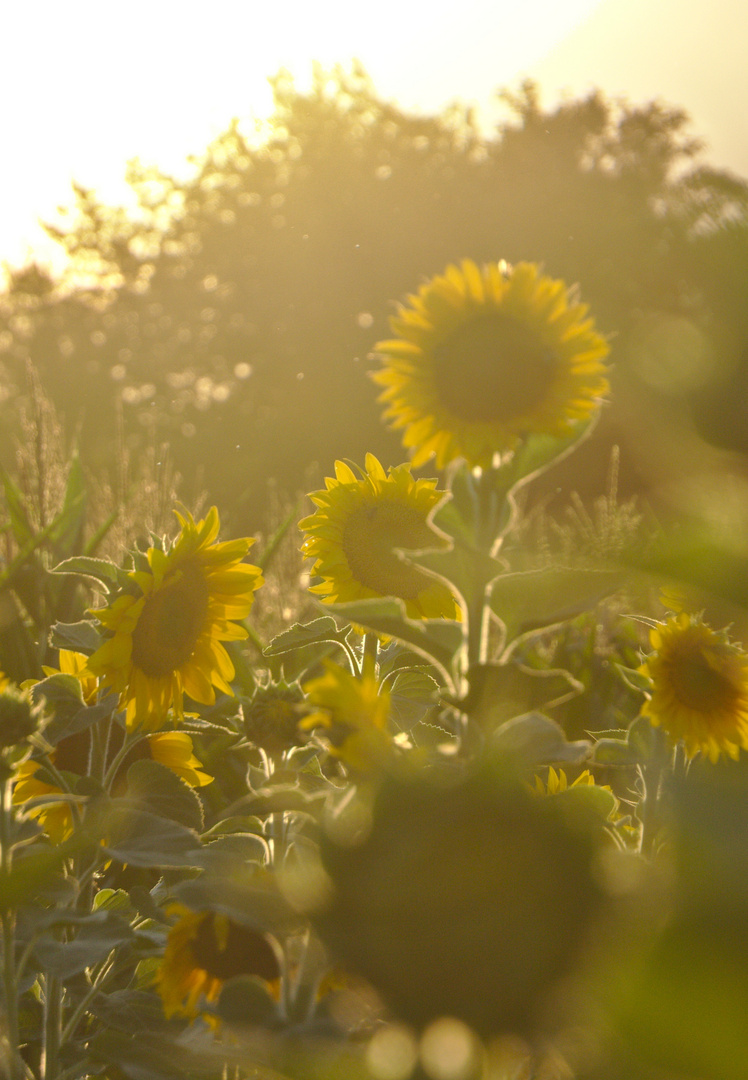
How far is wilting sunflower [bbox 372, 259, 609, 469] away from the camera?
66 cm

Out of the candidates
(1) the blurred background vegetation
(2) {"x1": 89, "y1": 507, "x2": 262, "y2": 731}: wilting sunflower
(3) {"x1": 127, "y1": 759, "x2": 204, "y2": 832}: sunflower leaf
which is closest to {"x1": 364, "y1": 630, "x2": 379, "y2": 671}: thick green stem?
(2) {"x1": 89, "y1": 507, "x2": 262, "y2": 731}: wilting sunflower

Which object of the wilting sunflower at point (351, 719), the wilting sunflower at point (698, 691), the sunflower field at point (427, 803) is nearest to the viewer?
the sunflower field at point (427, 803)

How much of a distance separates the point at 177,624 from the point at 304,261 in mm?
14242

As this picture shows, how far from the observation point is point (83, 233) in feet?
51.9

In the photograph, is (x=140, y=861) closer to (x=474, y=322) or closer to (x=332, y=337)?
(x=474, y=322)

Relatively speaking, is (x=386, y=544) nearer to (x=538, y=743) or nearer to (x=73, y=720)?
(x=73, y=720)

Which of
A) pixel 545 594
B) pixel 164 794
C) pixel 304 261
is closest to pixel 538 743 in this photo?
pixel 545 594

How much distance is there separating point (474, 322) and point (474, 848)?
0.39 meters

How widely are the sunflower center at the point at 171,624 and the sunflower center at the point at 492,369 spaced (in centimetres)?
47

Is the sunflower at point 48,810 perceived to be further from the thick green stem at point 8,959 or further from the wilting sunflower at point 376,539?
the wilting sunflower at point 376,539

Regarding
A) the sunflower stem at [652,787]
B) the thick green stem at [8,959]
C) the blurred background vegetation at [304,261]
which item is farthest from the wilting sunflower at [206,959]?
the blurred background vegetation at [304,261]

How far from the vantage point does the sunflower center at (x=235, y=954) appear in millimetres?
755

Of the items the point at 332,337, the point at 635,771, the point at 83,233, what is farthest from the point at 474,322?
the point at 83,233

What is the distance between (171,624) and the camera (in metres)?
1.06
